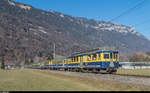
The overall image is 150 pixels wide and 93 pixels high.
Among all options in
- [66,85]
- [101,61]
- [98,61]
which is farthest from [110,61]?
[66,85]

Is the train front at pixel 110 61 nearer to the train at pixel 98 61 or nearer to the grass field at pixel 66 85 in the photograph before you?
the train at pixel 98 61

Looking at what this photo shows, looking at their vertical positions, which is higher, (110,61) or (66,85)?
(110,61)

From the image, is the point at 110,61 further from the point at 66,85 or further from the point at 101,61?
the point at 66,85

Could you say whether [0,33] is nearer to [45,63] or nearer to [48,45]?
[48,45]

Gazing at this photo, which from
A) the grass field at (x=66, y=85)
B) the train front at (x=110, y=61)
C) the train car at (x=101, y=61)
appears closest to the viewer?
the grass field at (x=66, y=85)

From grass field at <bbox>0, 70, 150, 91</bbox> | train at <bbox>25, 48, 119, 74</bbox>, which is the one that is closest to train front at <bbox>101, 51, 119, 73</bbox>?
train at <bbox>25, 48, 119, 74</bbox>

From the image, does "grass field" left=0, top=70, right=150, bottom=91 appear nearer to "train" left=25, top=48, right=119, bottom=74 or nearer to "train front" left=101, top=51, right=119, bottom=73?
"train front" left=101, top=51, right=119, bottom=73

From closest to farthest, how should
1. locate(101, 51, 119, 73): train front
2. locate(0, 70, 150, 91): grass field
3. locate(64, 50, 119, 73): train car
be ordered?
1. locate(0, 70, 150, 91): grass field
2. locate(101, 51, 119, 73): train front
3. locate(64, 50, 119, 73): train car

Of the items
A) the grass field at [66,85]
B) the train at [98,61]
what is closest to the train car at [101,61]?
the train at [98,61]

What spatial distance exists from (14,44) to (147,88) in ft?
546

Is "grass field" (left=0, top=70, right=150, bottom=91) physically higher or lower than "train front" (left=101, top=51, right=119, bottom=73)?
lower

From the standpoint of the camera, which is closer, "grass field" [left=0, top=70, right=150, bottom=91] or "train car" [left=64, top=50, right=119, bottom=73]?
"grass field" [left=0, top=70, right=150, bottom=91]

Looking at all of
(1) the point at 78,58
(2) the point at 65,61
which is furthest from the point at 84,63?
(2) the point at 65,61

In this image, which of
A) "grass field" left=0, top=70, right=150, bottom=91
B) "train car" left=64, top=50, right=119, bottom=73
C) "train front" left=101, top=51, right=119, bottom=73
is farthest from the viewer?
"train car" left=64, top=50, right=119, bottom=73
